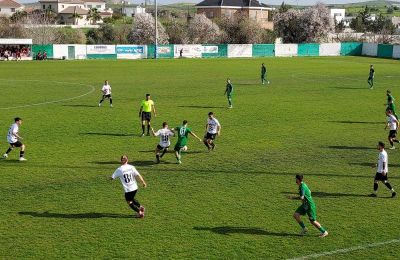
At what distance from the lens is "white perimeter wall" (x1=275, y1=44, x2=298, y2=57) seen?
92.1 m

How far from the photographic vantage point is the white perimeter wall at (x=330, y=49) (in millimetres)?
95000

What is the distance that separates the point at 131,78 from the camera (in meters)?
53.5

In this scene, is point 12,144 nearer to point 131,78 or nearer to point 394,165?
point 394,165

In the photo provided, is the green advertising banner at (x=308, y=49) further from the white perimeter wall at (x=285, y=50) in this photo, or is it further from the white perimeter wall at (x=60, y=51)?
the white perimeter wall at (x=60, y=51)

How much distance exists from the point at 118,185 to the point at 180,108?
56.3 feet

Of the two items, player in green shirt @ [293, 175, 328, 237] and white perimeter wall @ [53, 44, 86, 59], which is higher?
white perimeter wall @ [53, 44, 86, 59]

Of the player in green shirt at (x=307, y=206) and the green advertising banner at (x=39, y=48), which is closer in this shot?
the player in green shirt at (x=307, y=206)

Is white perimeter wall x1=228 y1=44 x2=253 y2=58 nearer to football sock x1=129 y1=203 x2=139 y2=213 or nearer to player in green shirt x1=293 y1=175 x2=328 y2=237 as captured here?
football sock x1=129 y1=203 x2=139 y2=213

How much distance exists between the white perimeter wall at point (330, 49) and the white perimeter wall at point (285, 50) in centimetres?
515

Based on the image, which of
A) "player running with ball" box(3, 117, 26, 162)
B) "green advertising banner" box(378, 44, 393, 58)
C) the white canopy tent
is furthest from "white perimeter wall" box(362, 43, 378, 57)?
"player running with ball" box(3, 117, 26, 162)

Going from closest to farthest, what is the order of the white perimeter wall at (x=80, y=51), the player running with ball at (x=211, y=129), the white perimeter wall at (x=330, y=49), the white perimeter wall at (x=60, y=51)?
the player running with ball at (x=211, y=129), the white perimeter wall at (x=60, y=51), the white perimeter wall at (x=80, y=51), the white perimeter wall at (x=330, y=49)

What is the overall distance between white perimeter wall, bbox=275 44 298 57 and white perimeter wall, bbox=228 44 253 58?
15.9 ft

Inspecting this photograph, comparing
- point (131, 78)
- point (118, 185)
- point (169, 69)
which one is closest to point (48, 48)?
point (169, 69)

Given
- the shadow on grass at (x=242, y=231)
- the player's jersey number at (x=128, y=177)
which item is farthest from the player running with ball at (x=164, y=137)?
the shadow on grass at (x=242, y=231)
